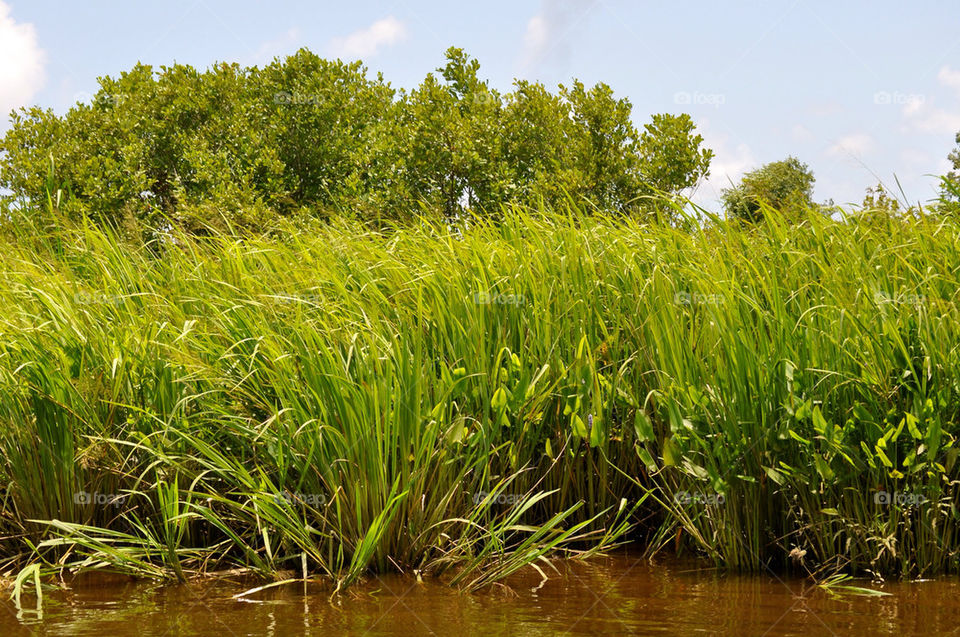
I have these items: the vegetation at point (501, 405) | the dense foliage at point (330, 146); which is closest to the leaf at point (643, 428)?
the vegetation at point (501, 405)

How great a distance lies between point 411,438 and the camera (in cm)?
318

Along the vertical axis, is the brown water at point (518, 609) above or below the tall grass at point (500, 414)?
below

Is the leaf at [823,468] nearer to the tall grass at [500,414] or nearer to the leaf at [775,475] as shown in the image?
the tall grass at [500,414]

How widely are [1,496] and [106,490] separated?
1.59ft

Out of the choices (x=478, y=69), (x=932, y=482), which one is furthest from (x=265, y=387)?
(x=478, y=69)

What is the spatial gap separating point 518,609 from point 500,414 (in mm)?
715

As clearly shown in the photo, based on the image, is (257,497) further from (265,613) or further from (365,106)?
(365,106)

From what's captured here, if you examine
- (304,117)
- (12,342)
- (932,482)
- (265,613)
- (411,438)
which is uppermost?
(304,117)

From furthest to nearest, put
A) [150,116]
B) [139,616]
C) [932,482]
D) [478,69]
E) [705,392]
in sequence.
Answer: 1. [150,116]
2. [478,69]
3. [705,392]
4. [932,482]
5. [139,616]

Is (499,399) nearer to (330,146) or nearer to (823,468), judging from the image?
(823,468)

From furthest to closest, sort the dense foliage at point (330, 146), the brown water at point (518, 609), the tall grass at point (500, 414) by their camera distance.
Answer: the dense foliage at point (330, 146)
the tall grass at point (500, 414)
the brown water at point (518, 609)

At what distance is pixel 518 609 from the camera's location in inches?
114

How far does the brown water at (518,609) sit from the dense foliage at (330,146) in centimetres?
803

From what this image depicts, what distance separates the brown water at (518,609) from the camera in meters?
2.68
